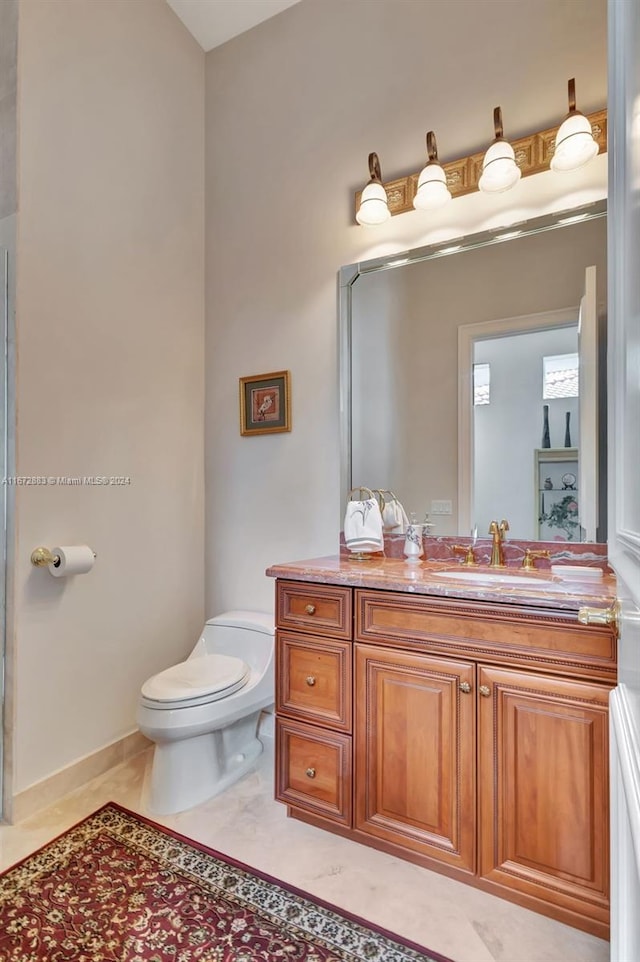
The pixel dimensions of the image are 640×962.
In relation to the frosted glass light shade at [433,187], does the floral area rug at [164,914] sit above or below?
below

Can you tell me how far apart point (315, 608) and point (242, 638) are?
73 centimetres

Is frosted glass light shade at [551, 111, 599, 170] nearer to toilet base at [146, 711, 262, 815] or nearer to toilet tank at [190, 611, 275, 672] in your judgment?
toilet tank at [190, 611, 275, 672]

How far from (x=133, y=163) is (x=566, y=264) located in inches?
75.2

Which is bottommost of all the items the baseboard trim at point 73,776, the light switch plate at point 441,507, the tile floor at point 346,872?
the tile floor at point 346,872

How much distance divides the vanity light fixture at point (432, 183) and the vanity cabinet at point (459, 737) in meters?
1.51

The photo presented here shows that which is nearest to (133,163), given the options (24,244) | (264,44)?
(24,244)

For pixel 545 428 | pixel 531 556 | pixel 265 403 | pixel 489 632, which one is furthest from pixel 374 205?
pixel 489 632

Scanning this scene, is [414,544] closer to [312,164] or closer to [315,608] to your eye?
[315,608]

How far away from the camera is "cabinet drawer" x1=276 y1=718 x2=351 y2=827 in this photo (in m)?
1.62

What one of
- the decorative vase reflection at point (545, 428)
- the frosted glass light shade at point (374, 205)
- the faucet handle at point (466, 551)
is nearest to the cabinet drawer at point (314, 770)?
the faucet handle at point (466, 551)

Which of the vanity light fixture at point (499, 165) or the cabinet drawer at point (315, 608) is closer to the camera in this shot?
the cabinet drawer at point (315, 608)

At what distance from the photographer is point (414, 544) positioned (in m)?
1.97

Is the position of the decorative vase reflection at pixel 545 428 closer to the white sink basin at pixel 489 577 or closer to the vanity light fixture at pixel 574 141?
the white sink basin at pixel 489 577

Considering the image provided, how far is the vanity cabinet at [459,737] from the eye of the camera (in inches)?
49.3
